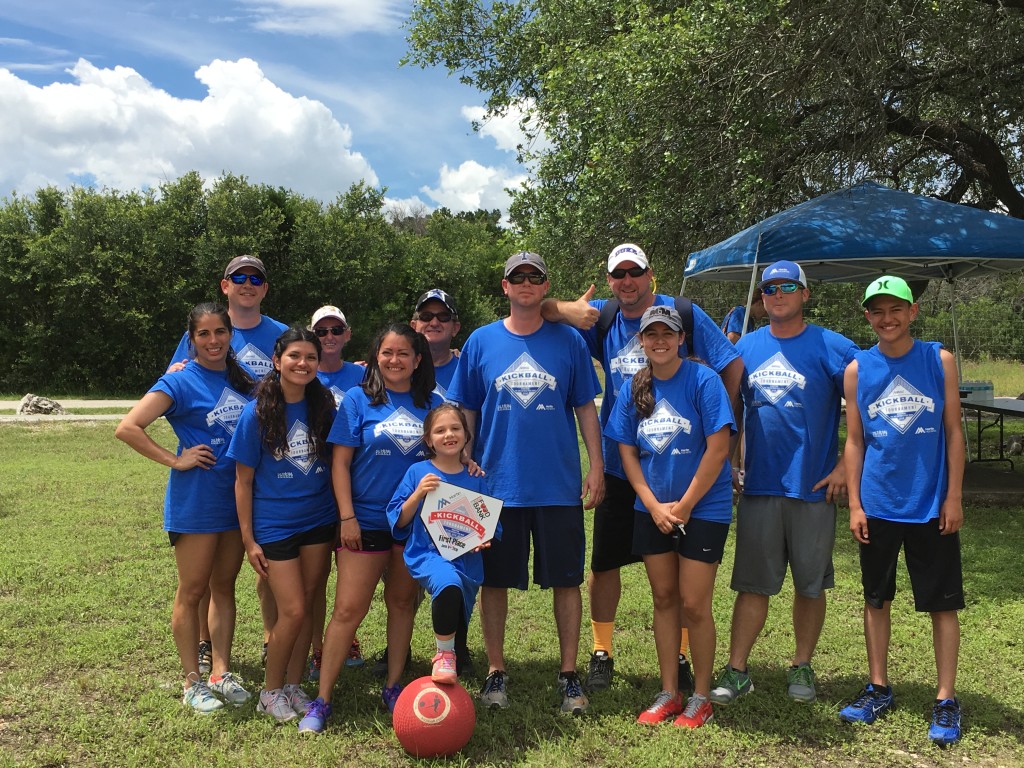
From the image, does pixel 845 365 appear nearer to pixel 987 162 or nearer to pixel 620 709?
pixel 620 709

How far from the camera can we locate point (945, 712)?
3.66 metres

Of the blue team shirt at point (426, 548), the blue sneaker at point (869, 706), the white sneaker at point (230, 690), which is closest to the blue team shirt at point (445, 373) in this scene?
the blue team shirt at point (426, 548)

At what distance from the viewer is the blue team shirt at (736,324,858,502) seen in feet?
12.7

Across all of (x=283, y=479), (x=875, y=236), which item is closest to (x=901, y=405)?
(x=283, y=479)

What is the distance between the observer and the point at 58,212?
22.5 m

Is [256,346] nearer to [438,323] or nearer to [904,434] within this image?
[438,323]

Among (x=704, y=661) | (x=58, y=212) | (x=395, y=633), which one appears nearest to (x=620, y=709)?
(x=704, y=661)

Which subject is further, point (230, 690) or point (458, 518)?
point (230, 690)

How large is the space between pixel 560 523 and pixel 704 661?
916 mm

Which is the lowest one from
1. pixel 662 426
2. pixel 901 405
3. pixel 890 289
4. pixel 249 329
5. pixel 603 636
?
pixel 603 636

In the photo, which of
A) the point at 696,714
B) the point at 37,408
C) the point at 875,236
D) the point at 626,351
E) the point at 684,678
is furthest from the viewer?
the point at 37,408

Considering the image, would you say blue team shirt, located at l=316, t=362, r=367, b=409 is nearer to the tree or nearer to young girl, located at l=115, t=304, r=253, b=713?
young girl, located at l=115, t=304, r=253, b=713

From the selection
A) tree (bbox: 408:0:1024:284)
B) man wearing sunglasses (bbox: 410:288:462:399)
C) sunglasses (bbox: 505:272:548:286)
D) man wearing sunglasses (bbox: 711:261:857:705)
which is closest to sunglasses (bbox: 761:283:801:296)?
man wearing sunglasses (bbox: 711:261:857:705)

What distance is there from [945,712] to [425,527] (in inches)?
96.8
